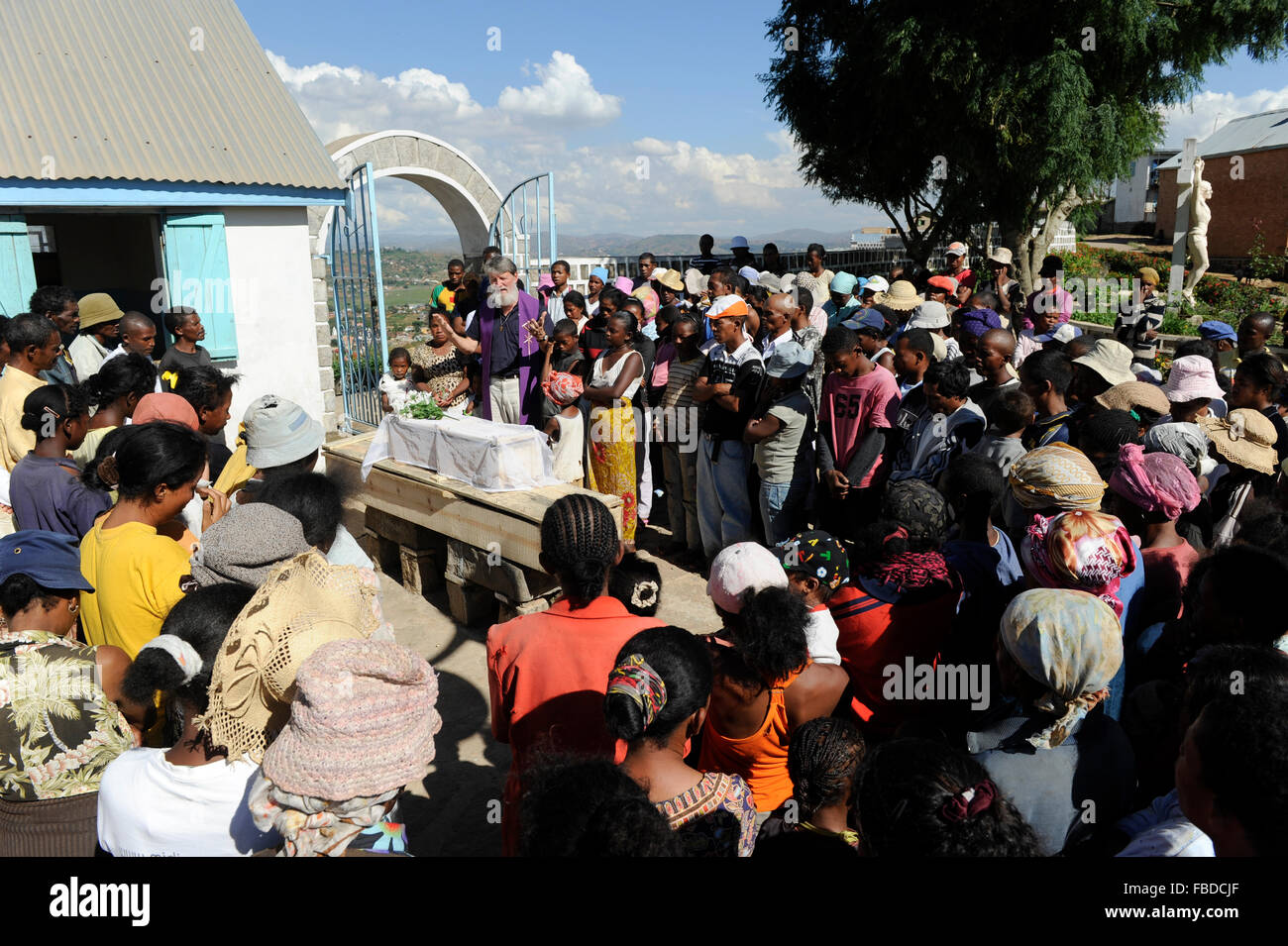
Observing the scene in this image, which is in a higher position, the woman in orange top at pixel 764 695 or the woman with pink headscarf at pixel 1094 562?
the woman with pink headscarf at pixel 1094 562

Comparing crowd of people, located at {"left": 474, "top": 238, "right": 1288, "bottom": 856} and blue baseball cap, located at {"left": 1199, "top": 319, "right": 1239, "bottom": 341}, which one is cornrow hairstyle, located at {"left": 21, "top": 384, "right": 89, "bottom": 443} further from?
blue baseball cap, located at {"left": 1199, "top": 319, "right": 1239, "bottom": 341}

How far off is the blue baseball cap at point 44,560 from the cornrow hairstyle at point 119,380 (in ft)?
5.64

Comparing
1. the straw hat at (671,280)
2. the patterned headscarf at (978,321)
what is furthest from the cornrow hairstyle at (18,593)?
the straw hat at (671,280)

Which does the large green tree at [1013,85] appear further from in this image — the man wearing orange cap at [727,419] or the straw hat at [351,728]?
the straw hat at [351,728]

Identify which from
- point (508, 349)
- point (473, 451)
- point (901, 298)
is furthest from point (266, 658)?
point (901, 298)

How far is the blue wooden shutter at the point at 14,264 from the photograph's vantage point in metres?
7.12

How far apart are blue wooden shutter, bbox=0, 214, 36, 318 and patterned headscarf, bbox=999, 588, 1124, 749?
27.5 feet

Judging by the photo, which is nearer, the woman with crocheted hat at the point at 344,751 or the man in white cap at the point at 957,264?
the woman with crocheted hat at the point at 344,751

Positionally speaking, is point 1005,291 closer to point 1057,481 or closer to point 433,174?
point 1057,481

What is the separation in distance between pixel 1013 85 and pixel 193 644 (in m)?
16.5

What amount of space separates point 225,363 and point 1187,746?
8.94m

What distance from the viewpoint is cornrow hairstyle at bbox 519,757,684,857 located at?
5.14ft
